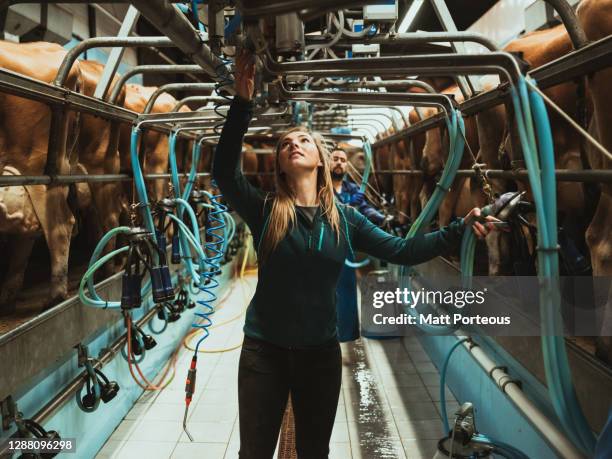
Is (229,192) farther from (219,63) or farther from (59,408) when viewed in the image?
(59,408)

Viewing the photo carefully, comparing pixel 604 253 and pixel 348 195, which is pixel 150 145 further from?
pixel 604 253

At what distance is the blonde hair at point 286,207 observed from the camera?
153 cm

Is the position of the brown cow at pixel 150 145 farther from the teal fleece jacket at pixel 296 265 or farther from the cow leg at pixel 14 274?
the teal fleece jacket at pixel 296 265

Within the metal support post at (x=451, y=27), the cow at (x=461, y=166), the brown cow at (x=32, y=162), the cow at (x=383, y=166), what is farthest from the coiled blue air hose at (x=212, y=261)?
the cow at (x=383, y=166)

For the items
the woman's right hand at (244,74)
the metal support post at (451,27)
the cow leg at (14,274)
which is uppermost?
the metal support post at (451,27)

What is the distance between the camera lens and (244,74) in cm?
133

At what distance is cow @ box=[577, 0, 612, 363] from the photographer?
4.88ft

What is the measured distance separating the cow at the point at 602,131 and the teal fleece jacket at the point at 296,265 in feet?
1.82

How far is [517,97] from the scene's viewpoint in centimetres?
105

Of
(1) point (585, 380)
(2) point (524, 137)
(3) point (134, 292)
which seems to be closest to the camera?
(2) point (524, 137)

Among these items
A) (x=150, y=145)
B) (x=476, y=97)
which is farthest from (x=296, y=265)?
(x=150, y=145)

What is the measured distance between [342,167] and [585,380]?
2.29m

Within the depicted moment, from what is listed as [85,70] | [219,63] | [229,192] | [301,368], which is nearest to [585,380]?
[301,368]

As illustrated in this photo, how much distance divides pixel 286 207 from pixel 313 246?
0.51 ft
